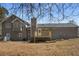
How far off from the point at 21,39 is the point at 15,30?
0.17 meters

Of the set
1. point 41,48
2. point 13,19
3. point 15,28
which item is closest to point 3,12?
point 13,19

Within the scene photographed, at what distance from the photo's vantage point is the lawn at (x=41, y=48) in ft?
30.5

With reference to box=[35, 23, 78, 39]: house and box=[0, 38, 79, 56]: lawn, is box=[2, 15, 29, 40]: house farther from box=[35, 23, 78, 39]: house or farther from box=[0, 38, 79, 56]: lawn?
box=[35, 23, 78, 39]: house

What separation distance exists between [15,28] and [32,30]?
0.27 meters

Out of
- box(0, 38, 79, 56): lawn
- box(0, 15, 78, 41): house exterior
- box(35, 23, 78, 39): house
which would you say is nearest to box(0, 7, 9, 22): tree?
box(0, 15, 78, 41): house exterior

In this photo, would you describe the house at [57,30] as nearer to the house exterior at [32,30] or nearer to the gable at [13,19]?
the house exterior at [32,30]

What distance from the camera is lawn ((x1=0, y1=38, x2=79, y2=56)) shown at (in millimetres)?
9281

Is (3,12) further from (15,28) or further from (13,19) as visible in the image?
(15,28)

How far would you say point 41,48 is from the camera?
931cm

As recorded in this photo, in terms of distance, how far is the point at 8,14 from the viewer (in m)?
9.30

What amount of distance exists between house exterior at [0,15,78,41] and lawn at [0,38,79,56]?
0.09 m

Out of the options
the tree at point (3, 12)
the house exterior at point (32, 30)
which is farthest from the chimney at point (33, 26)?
the tree at point (3, 12)

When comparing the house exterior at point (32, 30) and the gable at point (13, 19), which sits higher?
the gable at point (13, 19)

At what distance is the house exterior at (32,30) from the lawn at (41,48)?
A: 3.6 inches
